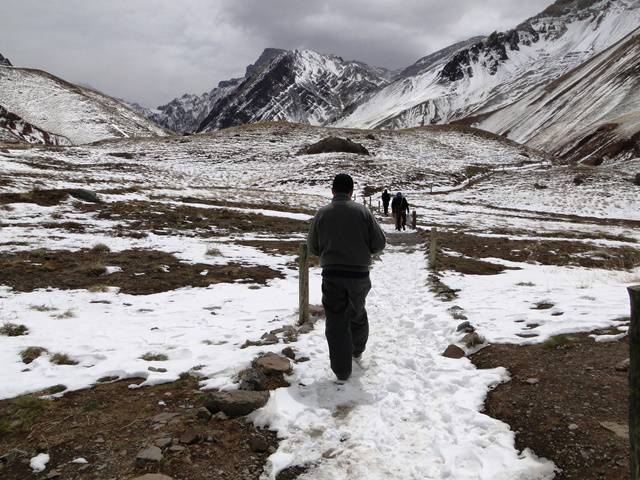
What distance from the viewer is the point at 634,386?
283 cm

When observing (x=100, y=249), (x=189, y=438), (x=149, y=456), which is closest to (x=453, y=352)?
(x=189, y=438)

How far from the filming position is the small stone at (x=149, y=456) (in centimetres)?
364

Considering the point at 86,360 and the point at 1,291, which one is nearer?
the point at 86,360

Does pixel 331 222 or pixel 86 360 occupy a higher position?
pixel 331 222

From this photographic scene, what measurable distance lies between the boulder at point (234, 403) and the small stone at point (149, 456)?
0.89 metres

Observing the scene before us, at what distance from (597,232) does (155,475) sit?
28.4 metres

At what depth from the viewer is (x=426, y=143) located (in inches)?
2682

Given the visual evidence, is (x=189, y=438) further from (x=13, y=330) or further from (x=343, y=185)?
(x=13, y=330)

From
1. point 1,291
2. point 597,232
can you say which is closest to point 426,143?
point 597,232

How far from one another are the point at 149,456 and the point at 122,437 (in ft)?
1.84

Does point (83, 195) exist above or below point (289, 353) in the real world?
above

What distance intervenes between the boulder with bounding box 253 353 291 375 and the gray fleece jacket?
4.92ft

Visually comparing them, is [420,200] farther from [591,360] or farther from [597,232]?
[591,360]

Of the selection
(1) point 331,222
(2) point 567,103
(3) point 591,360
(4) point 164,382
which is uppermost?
(2) point 567,103
